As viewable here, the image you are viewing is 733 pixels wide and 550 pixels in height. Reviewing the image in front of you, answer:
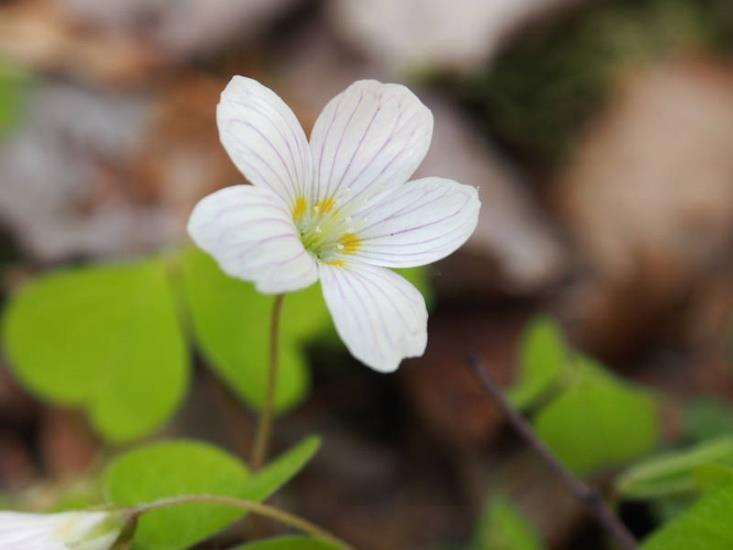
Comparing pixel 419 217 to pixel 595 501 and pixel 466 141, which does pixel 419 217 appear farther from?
pixel 466 141

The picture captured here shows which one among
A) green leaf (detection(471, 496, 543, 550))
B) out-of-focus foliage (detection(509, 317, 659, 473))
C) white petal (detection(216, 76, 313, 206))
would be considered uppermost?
white petal (detection(216, 76, 313, 206))

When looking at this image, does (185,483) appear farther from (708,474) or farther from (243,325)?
(708,474)

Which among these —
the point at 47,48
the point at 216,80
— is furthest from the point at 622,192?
the point at 47,48

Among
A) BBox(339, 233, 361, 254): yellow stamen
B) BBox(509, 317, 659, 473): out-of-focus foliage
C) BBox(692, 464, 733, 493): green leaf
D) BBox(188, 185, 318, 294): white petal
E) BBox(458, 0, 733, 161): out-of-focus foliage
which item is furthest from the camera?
BBox(458, 0, 733, 161): out-of-focus foliage

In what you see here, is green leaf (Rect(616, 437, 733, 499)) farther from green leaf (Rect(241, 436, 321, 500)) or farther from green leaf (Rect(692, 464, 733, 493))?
green leaf (Rect(241, 436, 321, 500))

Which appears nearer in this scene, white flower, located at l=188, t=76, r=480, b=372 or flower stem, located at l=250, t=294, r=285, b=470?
white flower, located at l=188, t=76, r=480, b=372

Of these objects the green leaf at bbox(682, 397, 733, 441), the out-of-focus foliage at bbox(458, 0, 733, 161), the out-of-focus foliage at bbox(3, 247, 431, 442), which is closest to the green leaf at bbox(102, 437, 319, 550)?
the out-of-focus foliage at bbox(3, 247, 431, 442)

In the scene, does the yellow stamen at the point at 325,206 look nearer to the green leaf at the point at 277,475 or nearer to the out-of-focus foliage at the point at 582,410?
the green leaf at the point at 277,475
